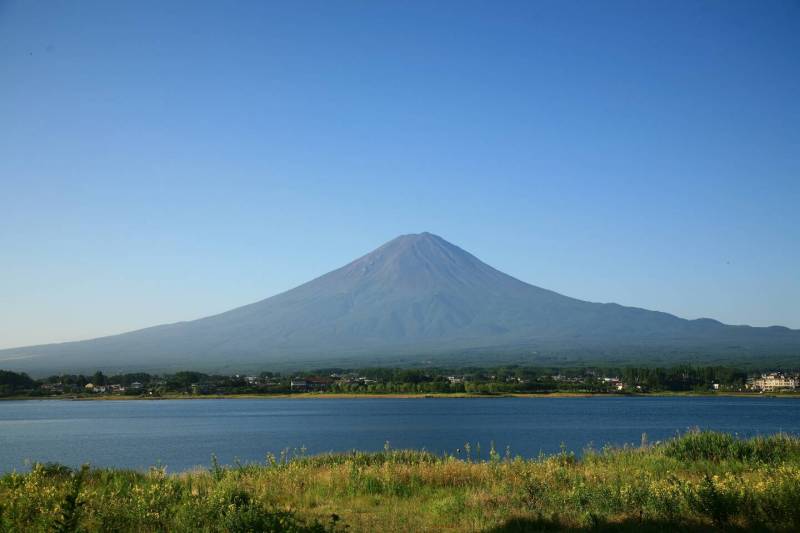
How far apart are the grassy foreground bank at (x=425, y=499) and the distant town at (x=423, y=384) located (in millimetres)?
68455

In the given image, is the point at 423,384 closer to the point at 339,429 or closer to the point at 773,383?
the point at 773,383

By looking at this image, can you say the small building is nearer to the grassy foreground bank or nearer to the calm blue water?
the calm blue water

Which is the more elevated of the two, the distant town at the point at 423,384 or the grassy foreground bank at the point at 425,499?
the grassy foreground bank at the point at 425,499

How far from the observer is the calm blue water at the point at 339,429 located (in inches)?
1325

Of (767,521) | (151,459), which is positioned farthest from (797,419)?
(767,521)

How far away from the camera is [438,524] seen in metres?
9.45

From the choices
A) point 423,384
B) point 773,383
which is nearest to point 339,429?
point 423,384

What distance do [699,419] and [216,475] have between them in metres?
43.5

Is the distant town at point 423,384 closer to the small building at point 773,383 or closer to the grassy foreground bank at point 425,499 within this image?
the small building at point 773,383

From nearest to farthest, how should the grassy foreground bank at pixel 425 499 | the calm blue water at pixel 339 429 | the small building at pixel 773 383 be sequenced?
the grassy foreground bank at pixel 425 499 → the calm blue water at pixel 339 429 → the small building at pixel 773 383

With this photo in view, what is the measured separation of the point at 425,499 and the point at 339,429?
36916 mm

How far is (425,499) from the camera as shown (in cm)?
1127

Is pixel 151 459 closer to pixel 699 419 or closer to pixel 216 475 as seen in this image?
pixel 216 475

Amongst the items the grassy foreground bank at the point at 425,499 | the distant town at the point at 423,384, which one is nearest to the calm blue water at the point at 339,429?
the distant town at the point at 423,384
